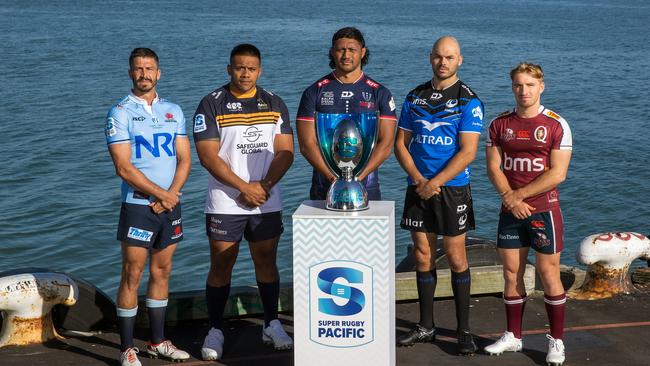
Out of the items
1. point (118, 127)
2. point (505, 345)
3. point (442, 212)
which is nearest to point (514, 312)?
point (505, 345)

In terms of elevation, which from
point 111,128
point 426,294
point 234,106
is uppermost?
point 234,106

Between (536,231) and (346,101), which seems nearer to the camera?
(536,231)

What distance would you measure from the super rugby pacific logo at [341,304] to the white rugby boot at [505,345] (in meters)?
1.04

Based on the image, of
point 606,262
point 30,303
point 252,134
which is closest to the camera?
point 252,134

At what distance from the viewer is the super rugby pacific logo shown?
4.82m

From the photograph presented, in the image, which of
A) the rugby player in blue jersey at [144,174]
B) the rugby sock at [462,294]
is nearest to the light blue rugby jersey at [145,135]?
the rugby player in blue jersey at [144,174]

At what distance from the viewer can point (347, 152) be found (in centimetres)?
500

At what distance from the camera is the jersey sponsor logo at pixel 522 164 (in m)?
5.36

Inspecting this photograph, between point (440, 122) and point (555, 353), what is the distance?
1.47m

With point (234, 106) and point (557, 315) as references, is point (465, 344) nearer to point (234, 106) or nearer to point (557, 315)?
point (557, 315)

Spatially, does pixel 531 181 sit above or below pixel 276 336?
above

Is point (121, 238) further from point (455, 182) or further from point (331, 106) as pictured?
point (455, 182)

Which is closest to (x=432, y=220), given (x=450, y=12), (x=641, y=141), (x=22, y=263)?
(x=22, y=263)

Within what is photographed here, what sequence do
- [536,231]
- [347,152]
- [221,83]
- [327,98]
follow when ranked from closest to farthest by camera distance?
[347,152] → [536,231] → [327,98] → [221,83]
